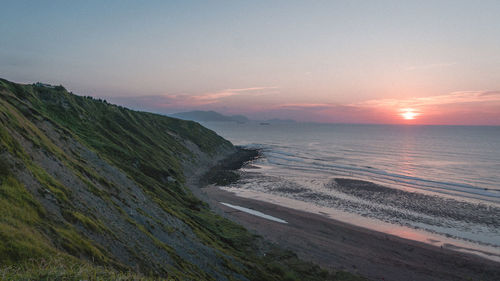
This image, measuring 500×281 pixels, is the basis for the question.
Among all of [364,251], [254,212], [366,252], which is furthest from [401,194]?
[254,212]

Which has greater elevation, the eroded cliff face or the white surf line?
the eroded cliff face

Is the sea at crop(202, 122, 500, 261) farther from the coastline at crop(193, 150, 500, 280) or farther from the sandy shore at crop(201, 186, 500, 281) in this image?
the sandy shore at crop(201, 186, 500, 281)

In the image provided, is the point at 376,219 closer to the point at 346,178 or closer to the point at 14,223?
the point at 346,178

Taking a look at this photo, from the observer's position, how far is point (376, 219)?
4616 cm

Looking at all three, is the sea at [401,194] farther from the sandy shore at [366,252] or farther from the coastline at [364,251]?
the sandy shore at [366,252]

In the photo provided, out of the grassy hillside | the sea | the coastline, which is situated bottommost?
the sea

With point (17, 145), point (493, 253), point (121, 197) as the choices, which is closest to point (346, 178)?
point (493, 253)

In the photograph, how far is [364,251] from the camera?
3397cm

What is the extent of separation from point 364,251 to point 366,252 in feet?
1.01

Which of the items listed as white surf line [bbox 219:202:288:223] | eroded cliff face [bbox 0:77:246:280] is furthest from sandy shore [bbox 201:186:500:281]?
eroded cliff face [bbox 0:77:246:280]

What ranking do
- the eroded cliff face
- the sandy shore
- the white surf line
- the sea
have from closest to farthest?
the eroded cliff face → the sandy shore → the sea → the white surf line

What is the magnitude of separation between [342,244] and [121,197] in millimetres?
26453

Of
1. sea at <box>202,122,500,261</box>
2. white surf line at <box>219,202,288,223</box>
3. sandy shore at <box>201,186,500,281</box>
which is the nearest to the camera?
sandy shore at <box>201,186,500,281</box>

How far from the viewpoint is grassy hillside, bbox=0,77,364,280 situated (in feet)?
38.3
